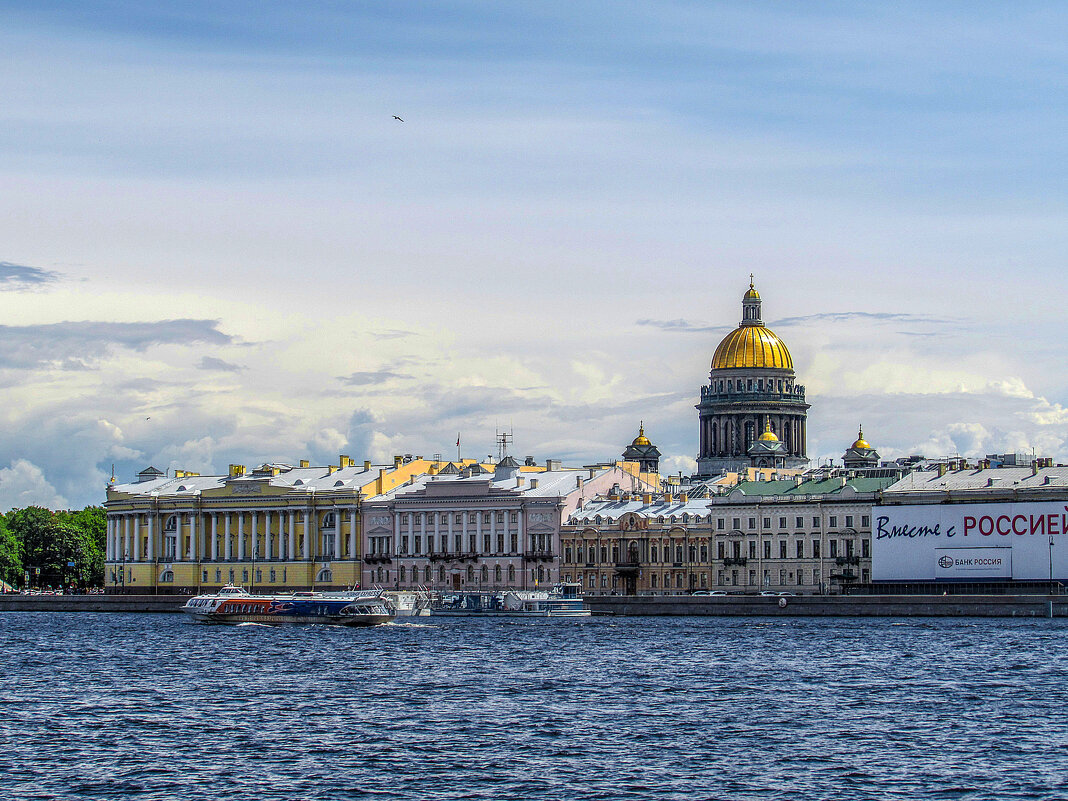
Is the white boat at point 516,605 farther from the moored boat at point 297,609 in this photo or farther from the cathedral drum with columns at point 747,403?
the cathedral drum with columns at point 747,403

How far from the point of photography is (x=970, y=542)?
282 ft

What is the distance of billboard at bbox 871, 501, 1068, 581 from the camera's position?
276 feet

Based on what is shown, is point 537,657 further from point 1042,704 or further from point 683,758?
point 683,758

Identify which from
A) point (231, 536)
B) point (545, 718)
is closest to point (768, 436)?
point (231, 536)

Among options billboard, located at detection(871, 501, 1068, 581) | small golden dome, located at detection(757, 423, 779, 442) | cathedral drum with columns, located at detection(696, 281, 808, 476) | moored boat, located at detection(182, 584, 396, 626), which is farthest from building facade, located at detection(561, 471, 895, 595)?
cathedral drum with columns, located at detection(696, 281, 808, 476)

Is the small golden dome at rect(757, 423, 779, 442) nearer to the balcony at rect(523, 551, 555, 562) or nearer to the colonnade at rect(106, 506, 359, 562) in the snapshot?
the balcony at rect(523, 551, 555, 562)

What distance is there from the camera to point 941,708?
4169 cm

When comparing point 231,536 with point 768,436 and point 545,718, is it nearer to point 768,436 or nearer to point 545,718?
point 768,436

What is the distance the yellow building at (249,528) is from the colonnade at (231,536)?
0.05 metres

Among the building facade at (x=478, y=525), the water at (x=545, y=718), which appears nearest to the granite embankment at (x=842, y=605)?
the water at (x=545, y=718)

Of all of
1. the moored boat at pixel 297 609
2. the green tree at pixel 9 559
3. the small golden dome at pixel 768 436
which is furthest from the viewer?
the small golden dome at pixel 768 436

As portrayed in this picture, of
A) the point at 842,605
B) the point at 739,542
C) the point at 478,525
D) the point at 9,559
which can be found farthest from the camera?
the point at 9,559

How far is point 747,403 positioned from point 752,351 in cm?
394

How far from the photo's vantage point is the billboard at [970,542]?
84.0m
